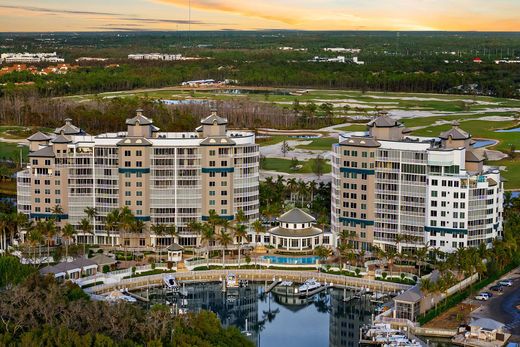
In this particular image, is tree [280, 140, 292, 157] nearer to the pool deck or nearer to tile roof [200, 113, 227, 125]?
tile roof [200, 113, 227, 125]

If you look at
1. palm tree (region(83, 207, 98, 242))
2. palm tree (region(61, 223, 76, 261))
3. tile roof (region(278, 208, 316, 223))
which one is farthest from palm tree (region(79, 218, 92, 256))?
tile roof (region(278, 208, 316, 223))

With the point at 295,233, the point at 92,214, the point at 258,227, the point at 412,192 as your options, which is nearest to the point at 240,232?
the point at 258,227

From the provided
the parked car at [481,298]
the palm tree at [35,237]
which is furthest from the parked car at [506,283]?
the palm tree at [35,237]

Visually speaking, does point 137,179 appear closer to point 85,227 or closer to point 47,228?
point 85,227

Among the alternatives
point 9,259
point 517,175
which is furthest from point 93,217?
point 517,175

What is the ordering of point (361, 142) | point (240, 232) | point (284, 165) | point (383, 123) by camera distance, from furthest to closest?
1. point (284, 165)
2. point (383, 123)
3. point (361, 142)
4. point (240, 232)
